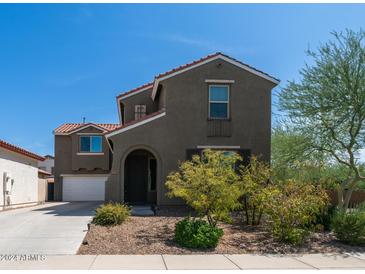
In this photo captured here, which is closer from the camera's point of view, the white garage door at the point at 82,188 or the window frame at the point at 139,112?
the window frame at the point at 139,112

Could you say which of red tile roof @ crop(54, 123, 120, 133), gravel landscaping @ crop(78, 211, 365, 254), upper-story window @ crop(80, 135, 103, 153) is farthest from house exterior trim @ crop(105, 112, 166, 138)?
upper-story window @ crop(80, 135, 103, 153)

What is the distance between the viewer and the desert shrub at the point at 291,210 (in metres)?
11.5

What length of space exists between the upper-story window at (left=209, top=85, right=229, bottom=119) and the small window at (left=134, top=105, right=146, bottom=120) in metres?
6.70

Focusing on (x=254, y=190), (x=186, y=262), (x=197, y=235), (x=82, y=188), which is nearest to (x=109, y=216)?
(x=197, y=235)

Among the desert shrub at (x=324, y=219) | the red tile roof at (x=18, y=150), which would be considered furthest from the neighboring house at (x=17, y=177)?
the desert shrub at (x=324, y=219)

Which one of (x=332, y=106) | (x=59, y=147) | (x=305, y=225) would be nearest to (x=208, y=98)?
(x=332, y=106)

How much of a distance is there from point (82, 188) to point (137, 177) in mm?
11473

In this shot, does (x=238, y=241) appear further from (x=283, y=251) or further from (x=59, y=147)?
(x=59, y=147)

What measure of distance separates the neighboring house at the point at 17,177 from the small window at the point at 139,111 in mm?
7017

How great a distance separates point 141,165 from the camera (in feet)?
78.0

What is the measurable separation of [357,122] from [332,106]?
1119 mm

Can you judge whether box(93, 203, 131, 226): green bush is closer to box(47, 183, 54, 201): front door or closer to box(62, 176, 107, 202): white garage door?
box(62, 176, 107, 202): white garage door

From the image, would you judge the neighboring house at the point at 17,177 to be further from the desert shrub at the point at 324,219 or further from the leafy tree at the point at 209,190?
the desert shrub at the point at 324,219

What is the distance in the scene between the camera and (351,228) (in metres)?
11.6
